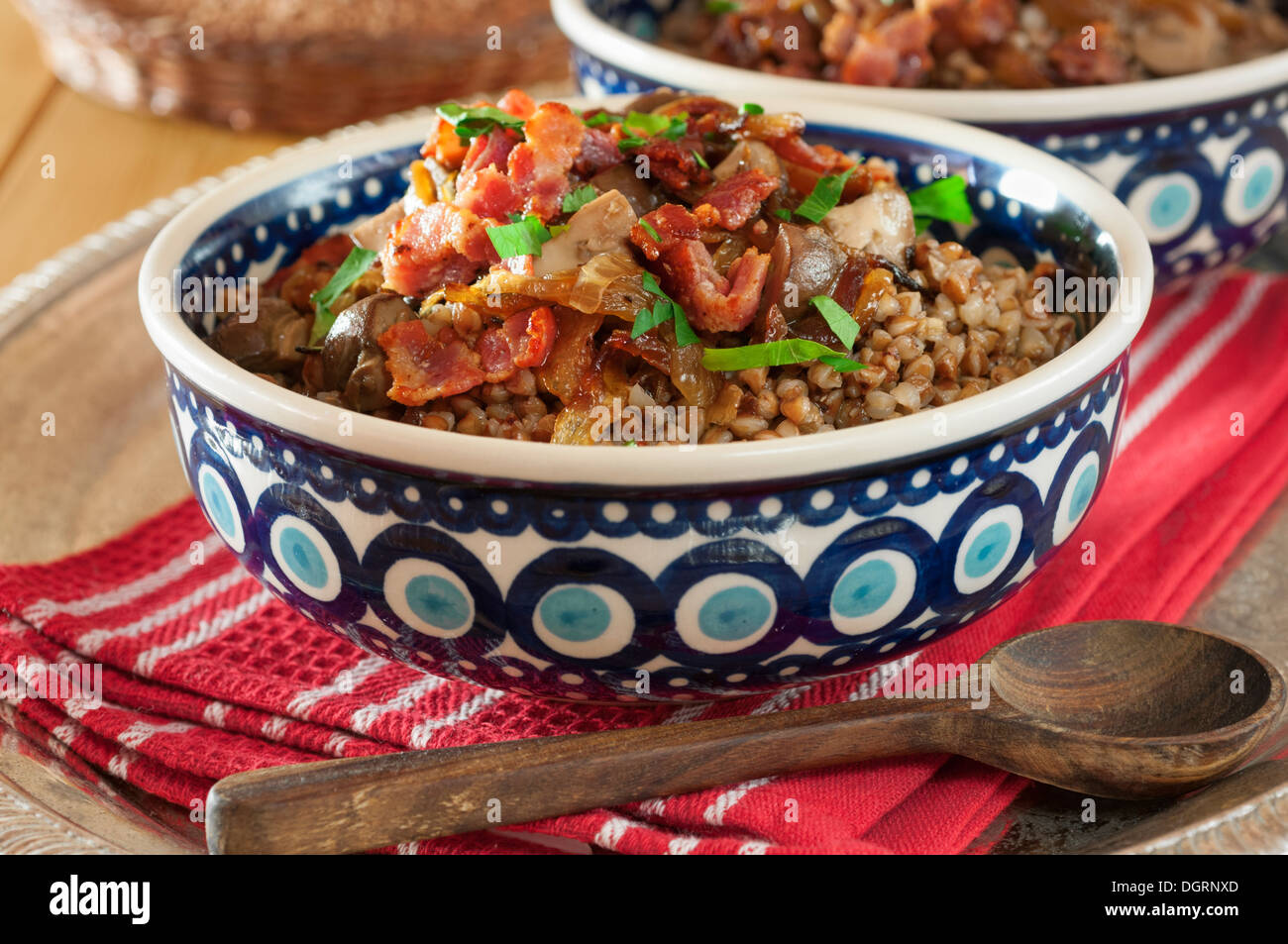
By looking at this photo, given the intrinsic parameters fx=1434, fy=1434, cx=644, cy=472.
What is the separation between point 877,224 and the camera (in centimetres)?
206

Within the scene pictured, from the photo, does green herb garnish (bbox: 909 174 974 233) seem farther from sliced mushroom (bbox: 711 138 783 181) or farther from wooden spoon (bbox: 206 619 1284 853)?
wooden spoon (bbox: 206 619 1284 853)

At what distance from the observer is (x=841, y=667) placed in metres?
1.82

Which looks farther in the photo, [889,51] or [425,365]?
[889,51]

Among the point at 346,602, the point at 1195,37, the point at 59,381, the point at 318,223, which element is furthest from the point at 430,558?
the point at 1195,37

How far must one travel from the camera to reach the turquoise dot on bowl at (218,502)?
1.84 meters

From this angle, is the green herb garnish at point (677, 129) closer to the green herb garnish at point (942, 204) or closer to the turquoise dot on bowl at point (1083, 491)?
the green herb garnish at point (942, 204)

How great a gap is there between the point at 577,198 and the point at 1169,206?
1382 millimetres

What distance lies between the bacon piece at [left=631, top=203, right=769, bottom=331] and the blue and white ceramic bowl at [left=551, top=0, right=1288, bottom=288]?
0.81 m

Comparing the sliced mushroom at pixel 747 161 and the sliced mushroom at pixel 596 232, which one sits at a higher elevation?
the sliced mushroom at pixel 747 161

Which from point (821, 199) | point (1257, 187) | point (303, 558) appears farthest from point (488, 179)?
point (1257, 187)

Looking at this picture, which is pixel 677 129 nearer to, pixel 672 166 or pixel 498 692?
Result: pixel 672 166

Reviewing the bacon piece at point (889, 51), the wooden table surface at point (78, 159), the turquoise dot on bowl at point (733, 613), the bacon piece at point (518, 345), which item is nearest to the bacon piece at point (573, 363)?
the bacon piece at point (518, 345)

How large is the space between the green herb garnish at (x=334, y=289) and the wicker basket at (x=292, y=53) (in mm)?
2416

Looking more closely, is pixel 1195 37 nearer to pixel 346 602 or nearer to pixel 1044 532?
pixel 1044 532
